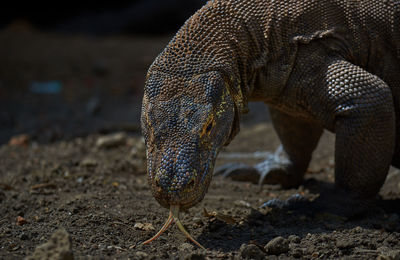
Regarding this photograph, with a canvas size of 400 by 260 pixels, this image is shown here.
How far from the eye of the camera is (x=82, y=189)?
4711 mm

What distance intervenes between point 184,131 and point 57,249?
107 centimetres

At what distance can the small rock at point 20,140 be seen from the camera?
6996 millimetres

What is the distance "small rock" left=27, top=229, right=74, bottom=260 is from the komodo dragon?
99 cm

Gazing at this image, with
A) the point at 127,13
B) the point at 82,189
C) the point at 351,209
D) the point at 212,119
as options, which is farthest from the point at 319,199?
the point at 127,13

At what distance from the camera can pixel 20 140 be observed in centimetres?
707

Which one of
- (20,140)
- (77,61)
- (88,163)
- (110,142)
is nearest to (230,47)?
(88,163)

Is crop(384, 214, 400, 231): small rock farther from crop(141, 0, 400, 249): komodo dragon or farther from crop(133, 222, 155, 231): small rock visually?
crop(133, 222, 155, 231): small rock

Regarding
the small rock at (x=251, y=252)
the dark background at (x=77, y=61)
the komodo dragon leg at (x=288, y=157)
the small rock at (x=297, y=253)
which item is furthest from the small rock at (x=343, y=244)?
the dark background at (x=77, y=61)

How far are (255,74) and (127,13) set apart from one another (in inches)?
487

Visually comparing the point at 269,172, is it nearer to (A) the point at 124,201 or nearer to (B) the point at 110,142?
(A) the point at 124,201

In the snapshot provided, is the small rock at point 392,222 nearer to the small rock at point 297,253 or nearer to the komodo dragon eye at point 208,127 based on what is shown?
the small rock at point 297,253

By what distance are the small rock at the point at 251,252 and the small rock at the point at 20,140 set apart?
470 cm

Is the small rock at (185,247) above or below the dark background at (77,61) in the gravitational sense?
above

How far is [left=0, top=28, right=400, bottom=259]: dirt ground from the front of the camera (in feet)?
10.8
